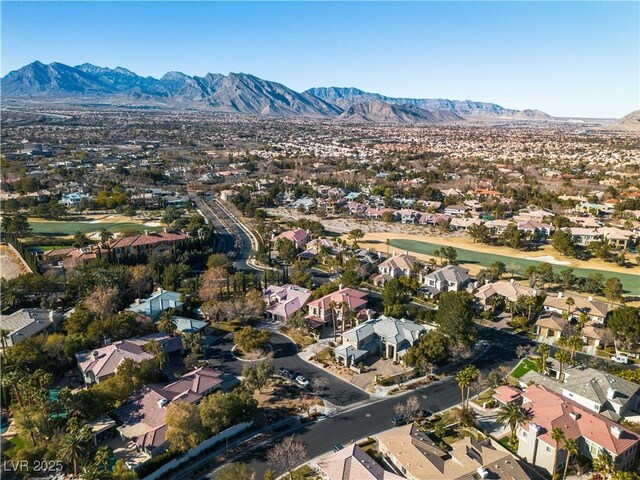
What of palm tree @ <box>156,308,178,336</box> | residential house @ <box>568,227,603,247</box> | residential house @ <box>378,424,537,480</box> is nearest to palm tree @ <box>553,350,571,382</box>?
residential house @ <box>378,424,537,480</box>

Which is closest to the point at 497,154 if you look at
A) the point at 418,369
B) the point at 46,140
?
the point at 418,369

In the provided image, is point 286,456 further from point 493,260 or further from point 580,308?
point 493,260

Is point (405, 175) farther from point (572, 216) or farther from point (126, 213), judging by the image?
point (126, 213)

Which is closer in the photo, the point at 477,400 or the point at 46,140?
the point at 477,400

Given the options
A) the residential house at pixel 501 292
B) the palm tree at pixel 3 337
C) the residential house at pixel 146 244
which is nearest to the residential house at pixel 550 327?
the residential house at pixel 501 292

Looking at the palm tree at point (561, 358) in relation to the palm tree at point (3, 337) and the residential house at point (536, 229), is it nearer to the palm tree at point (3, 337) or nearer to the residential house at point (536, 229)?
the residential house at point (536, 229)
